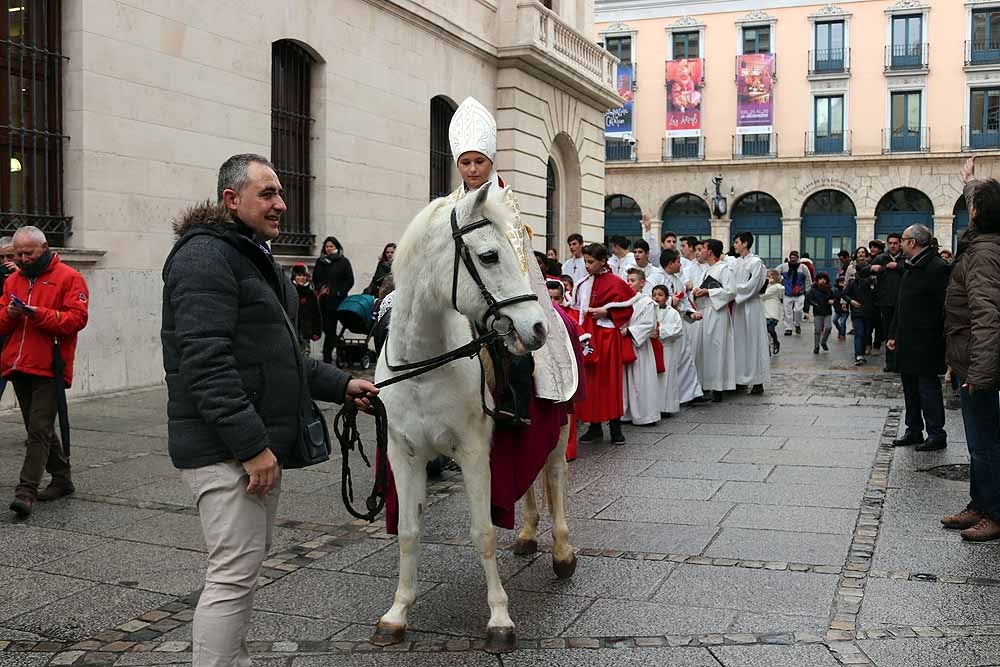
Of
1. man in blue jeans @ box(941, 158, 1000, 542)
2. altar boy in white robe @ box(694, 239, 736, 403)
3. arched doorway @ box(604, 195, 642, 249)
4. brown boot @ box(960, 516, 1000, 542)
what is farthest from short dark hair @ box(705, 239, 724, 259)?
arched doorway @ box(604, 195, 642, 249)

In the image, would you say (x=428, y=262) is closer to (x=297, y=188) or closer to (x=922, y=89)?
(x=297, y=188)

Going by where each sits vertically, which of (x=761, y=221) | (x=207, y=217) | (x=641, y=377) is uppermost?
(x=761, y=221)

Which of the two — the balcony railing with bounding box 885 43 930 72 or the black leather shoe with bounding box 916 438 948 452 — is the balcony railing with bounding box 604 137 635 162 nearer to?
the balcony railing with bounding box 885 43 930 72

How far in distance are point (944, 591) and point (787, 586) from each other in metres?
0.76

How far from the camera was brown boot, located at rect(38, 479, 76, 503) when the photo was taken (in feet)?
23.9

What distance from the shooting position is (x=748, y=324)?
567 inches

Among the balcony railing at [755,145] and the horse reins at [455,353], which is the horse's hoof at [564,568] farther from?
the balcony railing at [755,145]

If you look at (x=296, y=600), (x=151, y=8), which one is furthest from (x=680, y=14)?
(x=296, y=600)

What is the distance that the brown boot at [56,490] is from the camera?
727 cm

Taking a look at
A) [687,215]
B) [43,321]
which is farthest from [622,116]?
[43,321]

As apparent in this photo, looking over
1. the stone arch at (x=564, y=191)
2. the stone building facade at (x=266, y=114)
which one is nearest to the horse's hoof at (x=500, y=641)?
the stone building facade at (x=266, y=114)

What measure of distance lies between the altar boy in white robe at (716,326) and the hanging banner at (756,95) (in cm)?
3285

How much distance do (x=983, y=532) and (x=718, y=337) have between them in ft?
25.4

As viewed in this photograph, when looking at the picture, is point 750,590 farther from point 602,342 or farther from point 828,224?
point 828,224
